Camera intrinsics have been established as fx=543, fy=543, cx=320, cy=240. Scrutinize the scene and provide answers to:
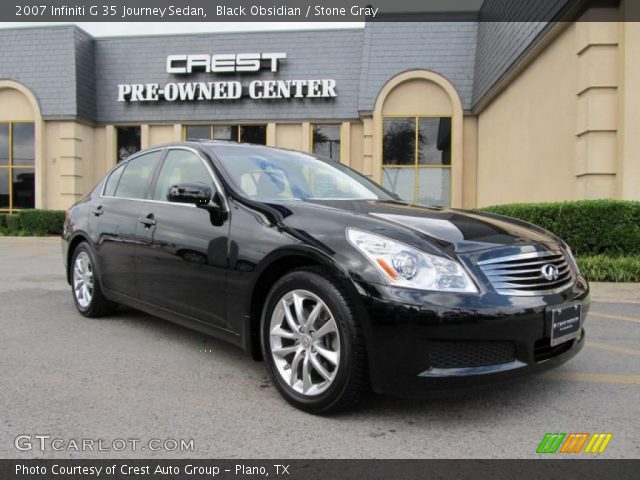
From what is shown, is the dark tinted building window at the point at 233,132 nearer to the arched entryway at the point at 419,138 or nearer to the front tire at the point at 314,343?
the arched entryway at the point at 419,138

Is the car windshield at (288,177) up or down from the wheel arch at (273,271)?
up

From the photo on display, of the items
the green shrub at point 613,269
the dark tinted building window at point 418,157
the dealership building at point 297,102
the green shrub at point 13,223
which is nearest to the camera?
the green shrub at point 613,269

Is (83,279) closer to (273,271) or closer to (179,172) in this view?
(179,172)

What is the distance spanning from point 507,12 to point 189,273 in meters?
11.5

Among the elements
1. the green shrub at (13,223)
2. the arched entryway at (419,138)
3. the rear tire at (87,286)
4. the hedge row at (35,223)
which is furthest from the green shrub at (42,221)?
the rear tire at (87,286)

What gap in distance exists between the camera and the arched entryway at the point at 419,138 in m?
16.0

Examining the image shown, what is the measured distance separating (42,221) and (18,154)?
3.26 metres

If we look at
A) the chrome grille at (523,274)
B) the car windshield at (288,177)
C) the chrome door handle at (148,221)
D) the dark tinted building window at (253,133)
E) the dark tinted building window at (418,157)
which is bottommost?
the chrome grille at (523,274)

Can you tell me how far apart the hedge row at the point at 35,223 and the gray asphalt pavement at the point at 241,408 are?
13216 mm

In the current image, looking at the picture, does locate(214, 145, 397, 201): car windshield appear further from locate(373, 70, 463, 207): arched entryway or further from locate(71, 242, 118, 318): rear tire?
locate(373, 70, 463, 207): arched entryway

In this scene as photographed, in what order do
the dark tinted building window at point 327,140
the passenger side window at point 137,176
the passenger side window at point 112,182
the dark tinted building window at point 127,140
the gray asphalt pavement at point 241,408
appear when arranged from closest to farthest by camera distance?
the gray asphalt pavement at point 241,408 < the passenger side window at point 137,176 < the passenger side window at point 112,182 < the dark tinted building window at point 327,140 < the dark tinted building window at point 127,140

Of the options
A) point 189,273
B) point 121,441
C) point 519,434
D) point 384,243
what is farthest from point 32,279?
point 519,434

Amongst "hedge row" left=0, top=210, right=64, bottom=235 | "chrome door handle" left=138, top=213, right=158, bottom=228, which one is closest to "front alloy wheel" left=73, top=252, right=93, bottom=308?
"chrome door handle" left=138, top=213, right=158, bottom=228

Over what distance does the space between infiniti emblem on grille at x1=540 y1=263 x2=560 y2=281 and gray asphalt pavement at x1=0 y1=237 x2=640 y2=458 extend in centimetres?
73
